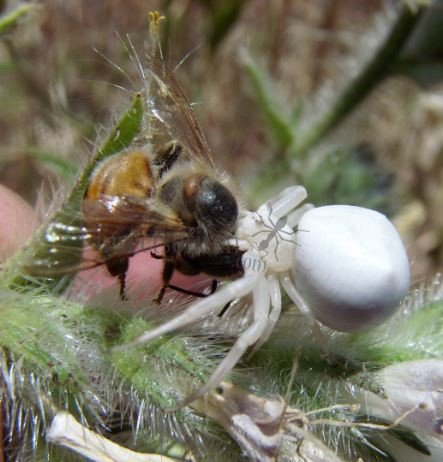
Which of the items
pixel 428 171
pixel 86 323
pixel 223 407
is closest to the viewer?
pixel 223 407

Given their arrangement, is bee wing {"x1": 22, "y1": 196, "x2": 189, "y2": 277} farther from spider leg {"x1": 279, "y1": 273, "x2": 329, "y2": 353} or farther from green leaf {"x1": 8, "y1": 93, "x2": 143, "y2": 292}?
spider leg {"x1": 279, "y1": 273, "x2": 329, "y2": 353}

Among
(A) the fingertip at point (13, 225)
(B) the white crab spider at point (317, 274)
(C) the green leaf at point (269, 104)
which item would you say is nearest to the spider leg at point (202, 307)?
(B) the white crab spider at point (317, 274)

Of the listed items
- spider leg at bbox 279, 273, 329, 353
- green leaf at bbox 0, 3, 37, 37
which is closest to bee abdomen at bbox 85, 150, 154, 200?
spider leg at bbox 279, 273, 329, 353

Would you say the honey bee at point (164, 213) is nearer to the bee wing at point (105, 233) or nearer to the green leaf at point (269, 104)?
the bee wing at point (105, 233)

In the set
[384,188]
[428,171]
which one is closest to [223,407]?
[384,188]

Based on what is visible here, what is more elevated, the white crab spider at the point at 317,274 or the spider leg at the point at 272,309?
the white crab spider at the point at 317,274

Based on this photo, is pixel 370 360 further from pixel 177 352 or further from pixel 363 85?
pixel 363 85

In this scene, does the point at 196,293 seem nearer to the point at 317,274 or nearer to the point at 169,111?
the point at 317,274

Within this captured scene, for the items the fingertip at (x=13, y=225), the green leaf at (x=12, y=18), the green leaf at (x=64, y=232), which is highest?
the green leaf at (x=12, y=18)
